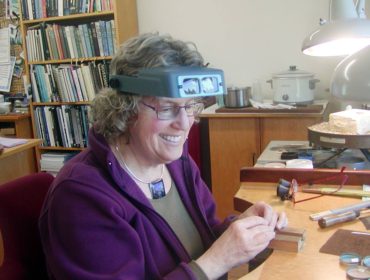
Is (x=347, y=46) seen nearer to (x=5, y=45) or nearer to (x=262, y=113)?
(x=262, y=113)

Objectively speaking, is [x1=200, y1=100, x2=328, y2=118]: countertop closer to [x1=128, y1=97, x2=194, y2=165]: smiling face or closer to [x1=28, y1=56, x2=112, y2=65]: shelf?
[x1=28, y1=56, x2=112, y2=65]: shelf

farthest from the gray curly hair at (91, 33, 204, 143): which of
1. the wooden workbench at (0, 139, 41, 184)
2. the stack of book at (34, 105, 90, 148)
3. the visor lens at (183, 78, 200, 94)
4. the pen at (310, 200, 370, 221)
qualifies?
the stack of book at (34, 105, 90, 148)

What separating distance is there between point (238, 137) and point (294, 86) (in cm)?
50

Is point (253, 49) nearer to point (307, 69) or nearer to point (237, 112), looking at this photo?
point (307, 69)

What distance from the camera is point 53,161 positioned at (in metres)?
3.38

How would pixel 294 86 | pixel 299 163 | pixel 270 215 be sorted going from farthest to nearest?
pixel 294 86 → pixel 299 163 → pixel 270 215

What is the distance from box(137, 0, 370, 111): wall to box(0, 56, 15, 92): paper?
3.87ft

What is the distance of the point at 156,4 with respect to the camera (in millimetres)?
3307

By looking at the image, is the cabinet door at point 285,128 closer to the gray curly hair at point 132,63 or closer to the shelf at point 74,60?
the shelf at point 74,60

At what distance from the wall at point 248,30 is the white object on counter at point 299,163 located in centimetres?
142

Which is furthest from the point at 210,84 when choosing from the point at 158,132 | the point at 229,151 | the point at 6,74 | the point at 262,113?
the point at 6,74

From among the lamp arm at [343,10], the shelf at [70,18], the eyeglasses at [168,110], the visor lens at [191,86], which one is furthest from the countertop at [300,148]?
the shelf at [70,18]

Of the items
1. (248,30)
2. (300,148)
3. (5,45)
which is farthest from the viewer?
(5,45)

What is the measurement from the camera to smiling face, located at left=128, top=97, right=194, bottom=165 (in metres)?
1.07
